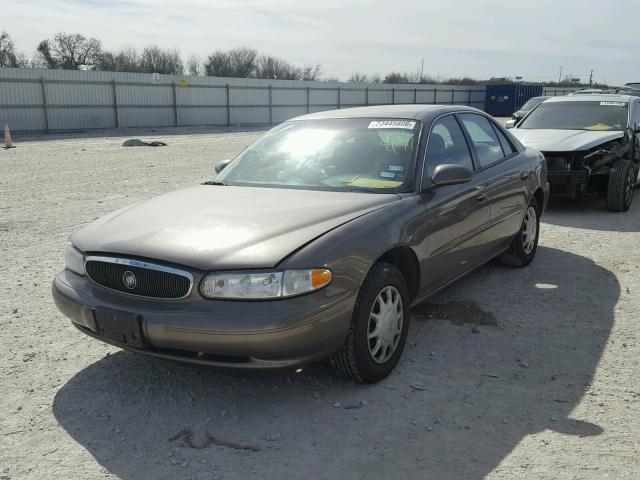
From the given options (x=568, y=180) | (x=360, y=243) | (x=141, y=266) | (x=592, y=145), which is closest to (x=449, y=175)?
(x=360, y=243)

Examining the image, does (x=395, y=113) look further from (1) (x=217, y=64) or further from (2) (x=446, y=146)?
(1) (x=217, y=64)

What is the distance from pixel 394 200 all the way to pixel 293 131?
127cm

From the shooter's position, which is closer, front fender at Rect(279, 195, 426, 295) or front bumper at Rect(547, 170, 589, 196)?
front fender at Rect(279, 195, 426, 295)

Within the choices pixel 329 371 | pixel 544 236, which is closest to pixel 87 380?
pixel 329 371

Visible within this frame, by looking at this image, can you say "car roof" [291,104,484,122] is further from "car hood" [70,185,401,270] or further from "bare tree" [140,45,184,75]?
"bare tree" [140,45,184,75]

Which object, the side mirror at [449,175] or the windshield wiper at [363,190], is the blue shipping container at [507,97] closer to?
the side mirror at [449,175]

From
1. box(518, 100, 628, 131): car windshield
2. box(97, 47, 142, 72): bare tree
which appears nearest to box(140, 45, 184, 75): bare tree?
box(97, 47, 142, 72): bare tree

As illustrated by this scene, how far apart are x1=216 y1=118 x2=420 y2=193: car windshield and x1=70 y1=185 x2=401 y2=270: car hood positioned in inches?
7.8

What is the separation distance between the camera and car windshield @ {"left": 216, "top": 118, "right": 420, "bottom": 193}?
157 inches

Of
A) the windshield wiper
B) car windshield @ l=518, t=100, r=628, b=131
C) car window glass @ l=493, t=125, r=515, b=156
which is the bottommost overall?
the windshield wiper

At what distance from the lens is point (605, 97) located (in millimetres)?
10133

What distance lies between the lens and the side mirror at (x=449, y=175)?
3.92m

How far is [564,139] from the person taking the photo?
8.76m

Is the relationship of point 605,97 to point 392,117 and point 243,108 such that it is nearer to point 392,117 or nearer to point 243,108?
point 392,117
